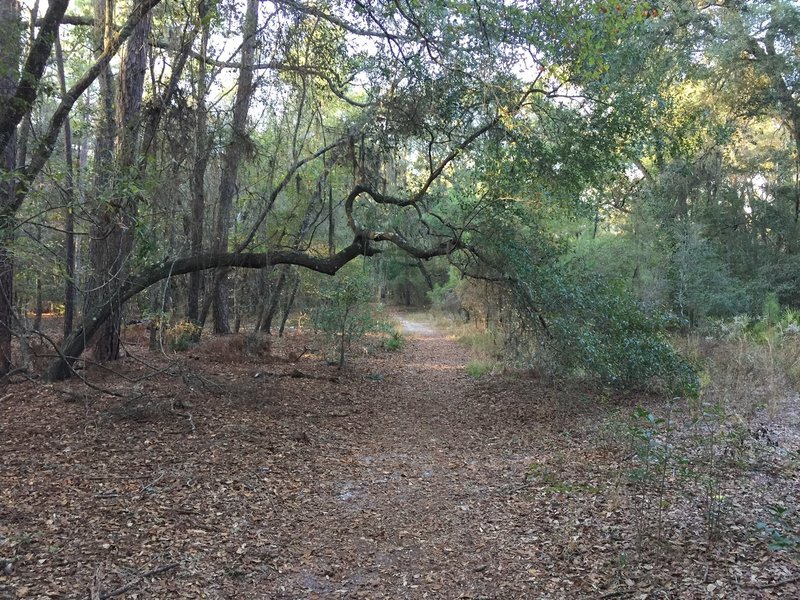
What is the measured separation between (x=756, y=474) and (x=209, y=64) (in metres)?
10.0

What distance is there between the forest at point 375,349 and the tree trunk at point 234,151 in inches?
2.9

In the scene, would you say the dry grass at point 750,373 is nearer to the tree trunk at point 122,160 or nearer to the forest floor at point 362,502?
the forest floor at point 362,502

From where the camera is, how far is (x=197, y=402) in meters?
7.46

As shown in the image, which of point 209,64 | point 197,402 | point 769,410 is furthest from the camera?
point 209,64

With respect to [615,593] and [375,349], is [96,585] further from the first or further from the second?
[375,349]

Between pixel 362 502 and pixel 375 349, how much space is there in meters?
11.2

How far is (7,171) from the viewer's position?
201 inches

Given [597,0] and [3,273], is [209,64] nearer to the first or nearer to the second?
[3,273]

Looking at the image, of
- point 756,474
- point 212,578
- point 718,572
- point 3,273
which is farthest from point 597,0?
point 3,273

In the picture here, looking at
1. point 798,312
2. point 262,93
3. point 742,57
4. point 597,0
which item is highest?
point 742,57

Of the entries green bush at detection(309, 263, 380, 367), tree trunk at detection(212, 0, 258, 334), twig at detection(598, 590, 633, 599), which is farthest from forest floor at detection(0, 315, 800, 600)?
green bush at detection(309, 263, 380, 367)

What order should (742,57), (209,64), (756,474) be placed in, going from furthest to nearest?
(742,57)
(209,64)
(756,474)

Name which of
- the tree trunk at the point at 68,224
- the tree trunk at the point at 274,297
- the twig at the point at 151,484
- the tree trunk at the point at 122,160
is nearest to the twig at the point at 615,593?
the twig at the point at 151,484

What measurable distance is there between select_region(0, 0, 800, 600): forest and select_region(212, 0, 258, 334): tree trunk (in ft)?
0.25
